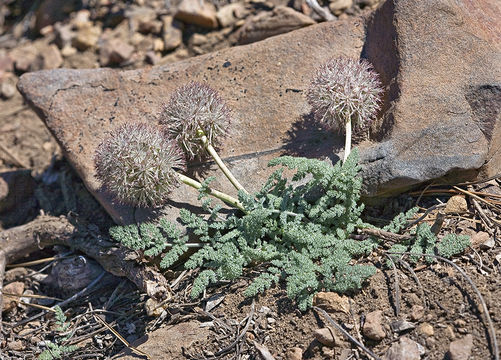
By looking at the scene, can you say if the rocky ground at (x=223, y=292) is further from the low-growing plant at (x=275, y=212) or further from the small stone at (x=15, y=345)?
the low-growing plant at (x=275, y=212)

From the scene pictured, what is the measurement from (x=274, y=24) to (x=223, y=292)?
2901 mm

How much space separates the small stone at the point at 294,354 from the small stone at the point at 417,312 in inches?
25.1

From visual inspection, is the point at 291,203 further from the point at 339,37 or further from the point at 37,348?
the point at 37,348

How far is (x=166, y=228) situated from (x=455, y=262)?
1.79 metres

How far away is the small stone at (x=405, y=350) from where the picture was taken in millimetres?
2629

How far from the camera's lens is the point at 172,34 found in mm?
5746

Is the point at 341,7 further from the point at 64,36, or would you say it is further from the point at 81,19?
the point at 64,36

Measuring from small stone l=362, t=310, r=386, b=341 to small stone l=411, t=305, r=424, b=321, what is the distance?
0.55 ft

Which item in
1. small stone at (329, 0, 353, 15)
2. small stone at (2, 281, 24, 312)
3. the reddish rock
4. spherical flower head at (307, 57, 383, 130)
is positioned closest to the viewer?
spherical flower head at (307, 57, 383, 130)

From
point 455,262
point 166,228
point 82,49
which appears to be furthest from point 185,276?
point 82,49

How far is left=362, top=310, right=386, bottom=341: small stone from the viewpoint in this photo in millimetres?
2787

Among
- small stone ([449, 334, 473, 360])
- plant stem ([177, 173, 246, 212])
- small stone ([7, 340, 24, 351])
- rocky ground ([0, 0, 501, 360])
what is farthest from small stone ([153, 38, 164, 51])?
small stone ([449, 334, 473, 360])

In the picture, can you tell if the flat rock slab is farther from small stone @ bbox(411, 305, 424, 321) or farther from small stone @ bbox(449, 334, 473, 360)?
small stone @ bbox(449, 334, 473, 360)

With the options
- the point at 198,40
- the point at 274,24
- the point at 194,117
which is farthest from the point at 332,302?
the point at 198,40
